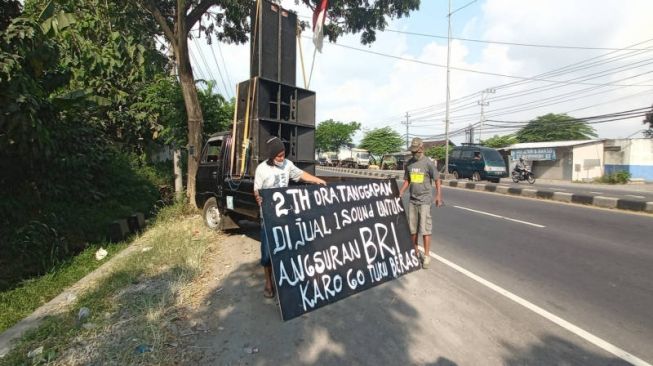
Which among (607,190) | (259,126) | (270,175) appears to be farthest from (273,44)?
(607,190)

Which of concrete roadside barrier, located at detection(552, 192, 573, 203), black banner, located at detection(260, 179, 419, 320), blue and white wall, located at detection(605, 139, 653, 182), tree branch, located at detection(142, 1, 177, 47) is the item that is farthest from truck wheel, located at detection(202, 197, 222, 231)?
blue and white wall, located at detection(605, 139, 653, 182)

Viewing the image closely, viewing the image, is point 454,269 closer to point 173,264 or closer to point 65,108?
point 173,264

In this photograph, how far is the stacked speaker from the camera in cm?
581

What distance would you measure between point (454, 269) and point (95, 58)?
5.80m

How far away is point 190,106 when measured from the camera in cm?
893

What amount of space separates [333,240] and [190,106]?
6.98 meters

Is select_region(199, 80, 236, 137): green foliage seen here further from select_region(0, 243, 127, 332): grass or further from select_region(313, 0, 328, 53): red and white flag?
select_region(0, 243, 127, 332): grass

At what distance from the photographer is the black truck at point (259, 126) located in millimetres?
5781

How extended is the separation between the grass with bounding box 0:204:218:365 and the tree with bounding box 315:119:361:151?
206 ft

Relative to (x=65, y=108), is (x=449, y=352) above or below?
below

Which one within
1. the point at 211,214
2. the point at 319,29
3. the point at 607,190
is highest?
the point at 319,29

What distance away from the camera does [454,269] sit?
15.4 feet

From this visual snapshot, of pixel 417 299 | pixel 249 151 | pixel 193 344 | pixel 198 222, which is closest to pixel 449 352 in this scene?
pixel 417 299

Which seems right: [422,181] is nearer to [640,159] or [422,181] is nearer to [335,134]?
[640,159]
